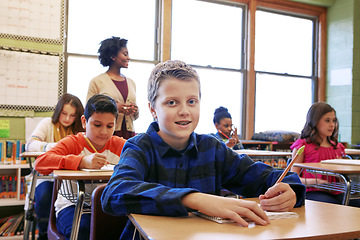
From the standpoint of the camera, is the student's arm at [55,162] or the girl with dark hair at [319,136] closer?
the student's arm at [55,162]

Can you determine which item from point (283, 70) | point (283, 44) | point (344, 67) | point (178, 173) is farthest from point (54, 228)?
point (344, 67)

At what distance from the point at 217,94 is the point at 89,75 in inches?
71.3

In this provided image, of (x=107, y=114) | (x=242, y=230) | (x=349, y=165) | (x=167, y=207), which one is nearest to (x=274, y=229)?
(x=242, y=230)

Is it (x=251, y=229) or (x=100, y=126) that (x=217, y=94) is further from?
(x=251, y=229)

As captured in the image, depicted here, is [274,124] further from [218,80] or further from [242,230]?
[242,230]

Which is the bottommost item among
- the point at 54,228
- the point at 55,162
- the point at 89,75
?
the point at 54,228

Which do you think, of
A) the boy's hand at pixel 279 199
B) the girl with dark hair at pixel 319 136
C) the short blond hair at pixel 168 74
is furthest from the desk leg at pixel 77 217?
the girl with dark hair at pixel 319 136

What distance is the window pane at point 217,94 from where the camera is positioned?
484 centimetres

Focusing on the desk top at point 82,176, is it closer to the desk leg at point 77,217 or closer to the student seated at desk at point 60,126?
the desk leg at point 77,217

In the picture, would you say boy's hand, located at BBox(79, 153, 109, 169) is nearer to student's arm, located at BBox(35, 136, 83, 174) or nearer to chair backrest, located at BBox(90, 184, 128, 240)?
student's arm, located at BBox(35, 136, 83, 174)

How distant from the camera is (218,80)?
16.4 ft

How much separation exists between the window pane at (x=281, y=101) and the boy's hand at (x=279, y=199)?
4390mm

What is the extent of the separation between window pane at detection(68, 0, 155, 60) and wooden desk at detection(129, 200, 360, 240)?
149 inches

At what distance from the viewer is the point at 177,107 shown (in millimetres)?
1044
